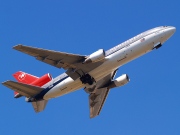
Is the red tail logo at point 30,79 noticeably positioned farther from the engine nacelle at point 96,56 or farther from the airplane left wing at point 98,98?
the airplane left wing at point 98,98

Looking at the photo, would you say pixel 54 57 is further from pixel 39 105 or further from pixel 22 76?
pixel 22 76

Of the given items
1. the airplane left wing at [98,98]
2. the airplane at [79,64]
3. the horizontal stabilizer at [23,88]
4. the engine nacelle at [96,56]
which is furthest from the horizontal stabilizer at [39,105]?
the engine nacelle at [96,56]

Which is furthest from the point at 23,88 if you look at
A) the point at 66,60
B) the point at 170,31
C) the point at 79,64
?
the point at 170,31

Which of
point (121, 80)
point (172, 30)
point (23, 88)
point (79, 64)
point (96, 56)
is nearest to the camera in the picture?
point (96, 56)

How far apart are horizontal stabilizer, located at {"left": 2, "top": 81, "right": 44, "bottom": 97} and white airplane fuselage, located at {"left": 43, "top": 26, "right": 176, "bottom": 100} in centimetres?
391

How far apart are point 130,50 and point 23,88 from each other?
53.9 ft

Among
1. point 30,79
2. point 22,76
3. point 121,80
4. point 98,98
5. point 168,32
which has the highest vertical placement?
point 22,76

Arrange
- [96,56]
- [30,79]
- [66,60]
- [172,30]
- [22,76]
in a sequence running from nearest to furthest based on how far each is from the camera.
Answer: [96,56] → [66,60] → [172,30] → [30,79] → [22,76]

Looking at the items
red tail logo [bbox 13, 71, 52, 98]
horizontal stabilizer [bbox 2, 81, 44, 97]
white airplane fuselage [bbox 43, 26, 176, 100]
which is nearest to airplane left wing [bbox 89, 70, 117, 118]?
white airplane fuselage [bbox 43, 26, 176, 100]

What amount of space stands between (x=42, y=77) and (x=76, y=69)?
22.7 ft

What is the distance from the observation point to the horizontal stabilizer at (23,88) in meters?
71.4

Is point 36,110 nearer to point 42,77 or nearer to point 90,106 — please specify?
point 42,77

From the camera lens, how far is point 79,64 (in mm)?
72625

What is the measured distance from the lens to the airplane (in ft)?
233
